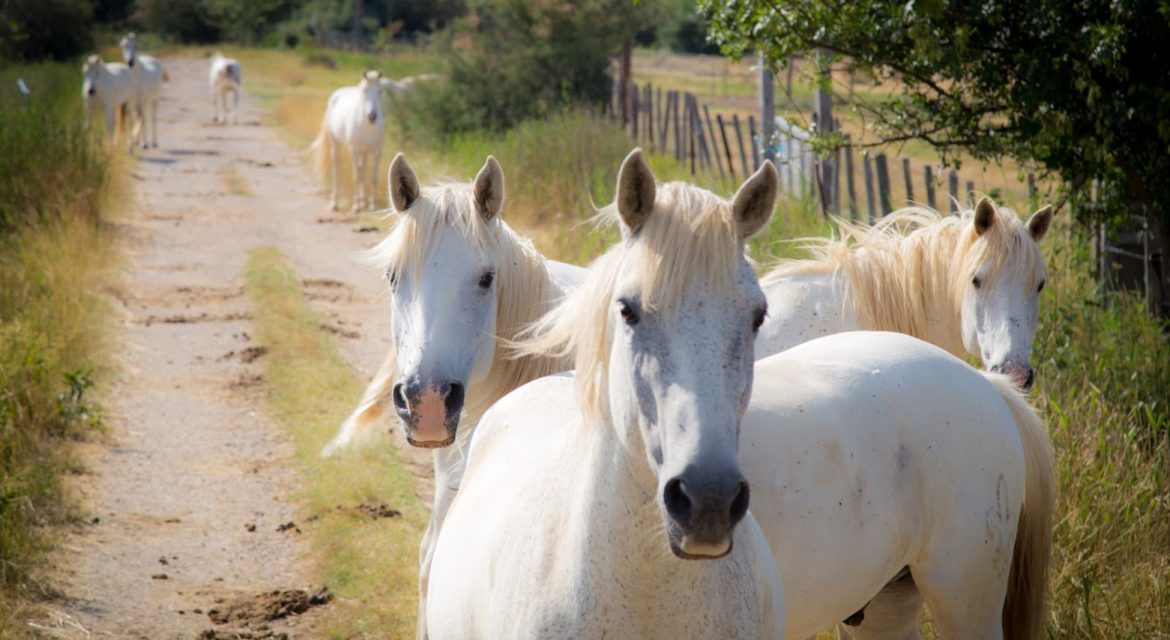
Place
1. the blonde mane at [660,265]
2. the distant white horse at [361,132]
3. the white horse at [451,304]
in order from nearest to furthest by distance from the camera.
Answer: the blonde mane at [660,265] → the white horse at [451,304] → the distant white horse at [361,132]

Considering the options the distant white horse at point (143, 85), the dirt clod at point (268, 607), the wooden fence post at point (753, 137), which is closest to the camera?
the dirt clod at point (268, 607)

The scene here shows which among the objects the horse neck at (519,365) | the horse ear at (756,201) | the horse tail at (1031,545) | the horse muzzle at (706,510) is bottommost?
the horse tail at (1031,545)

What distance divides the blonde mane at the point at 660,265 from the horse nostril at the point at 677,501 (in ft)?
1.13

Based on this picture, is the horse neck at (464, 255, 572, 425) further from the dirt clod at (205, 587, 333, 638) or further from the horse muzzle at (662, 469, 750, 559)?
the horse muzzle at (662, 469, 750, 559)

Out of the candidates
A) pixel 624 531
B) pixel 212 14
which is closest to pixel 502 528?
pixel 624 531

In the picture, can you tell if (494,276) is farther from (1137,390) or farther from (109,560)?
(1137,390)

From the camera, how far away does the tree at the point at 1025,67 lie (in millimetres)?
5898

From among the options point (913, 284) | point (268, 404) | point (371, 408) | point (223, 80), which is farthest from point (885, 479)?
point (223, 80)

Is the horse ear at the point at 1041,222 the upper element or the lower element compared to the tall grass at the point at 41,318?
upper

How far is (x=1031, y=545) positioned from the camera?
3.58 metres

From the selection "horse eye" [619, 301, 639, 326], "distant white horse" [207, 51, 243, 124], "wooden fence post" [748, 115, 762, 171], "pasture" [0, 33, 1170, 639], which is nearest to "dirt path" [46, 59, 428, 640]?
"pasture" [0, 33, 1170, 639]

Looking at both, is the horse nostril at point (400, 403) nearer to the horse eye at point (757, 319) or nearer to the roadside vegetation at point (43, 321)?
the horse eye at point (757, 319)

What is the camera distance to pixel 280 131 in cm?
2539

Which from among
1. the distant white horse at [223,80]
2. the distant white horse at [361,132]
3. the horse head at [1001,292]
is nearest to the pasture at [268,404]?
the horse head at [1001,292]
